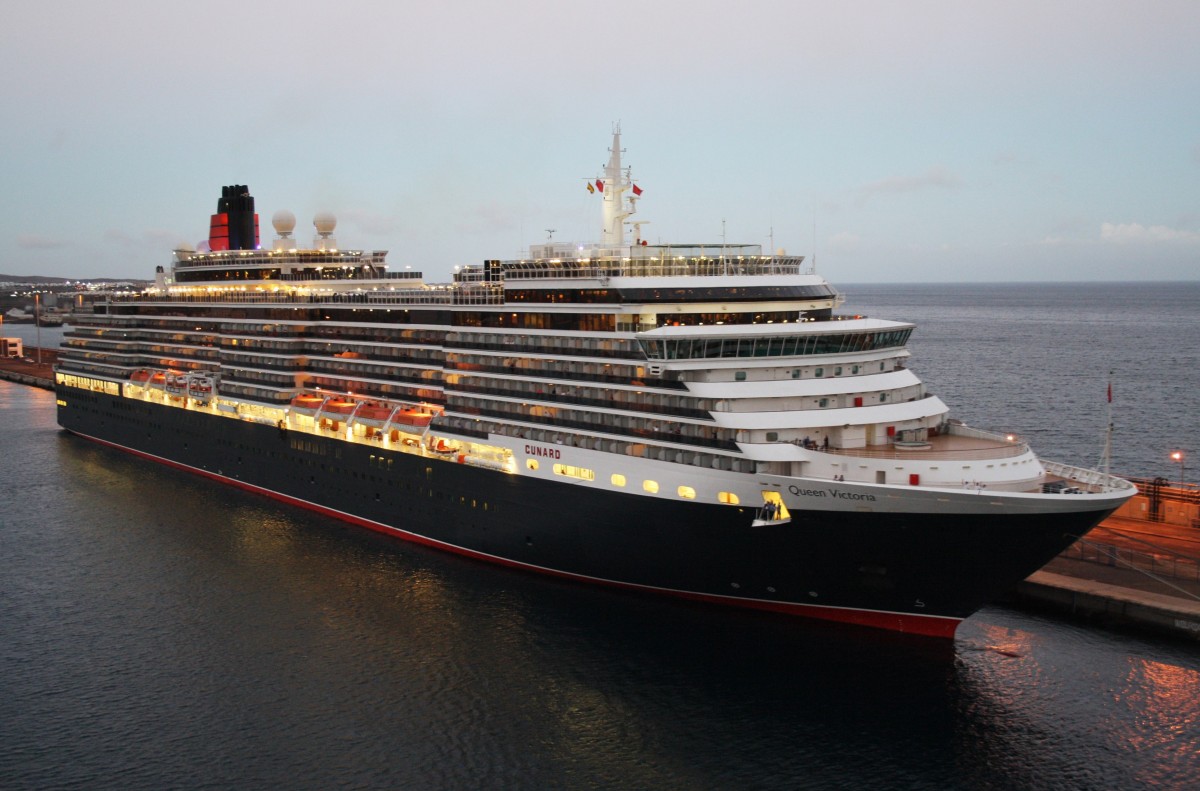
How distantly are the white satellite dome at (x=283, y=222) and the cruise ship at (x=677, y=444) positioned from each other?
13191 millimetres

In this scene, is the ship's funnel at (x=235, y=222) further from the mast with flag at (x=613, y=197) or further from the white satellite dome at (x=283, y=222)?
the mast with flag at (x=613, y=197)

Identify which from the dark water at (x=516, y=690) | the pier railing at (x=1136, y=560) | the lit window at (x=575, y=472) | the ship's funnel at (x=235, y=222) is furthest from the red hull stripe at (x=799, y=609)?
the ship's funnel at (x=235, y=222)

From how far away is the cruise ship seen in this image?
1093 inches

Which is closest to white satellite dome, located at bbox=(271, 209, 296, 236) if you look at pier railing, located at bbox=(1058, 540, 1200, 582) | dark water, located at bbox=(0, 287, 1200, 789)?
dark water, located at bbox=(0, 287, 1200, 789)

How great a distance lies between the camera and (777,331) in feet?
96.6

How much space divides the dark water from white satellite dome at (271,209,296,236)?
948 inches

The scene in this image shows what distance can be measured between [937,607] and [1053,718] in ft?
14.6

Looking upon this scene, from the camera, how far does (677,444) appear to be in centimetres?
3000

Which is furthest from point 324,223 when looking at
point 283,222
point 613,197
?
point 613,197

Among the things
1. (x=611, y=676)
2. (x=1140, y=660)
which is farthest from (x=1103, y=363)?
(x=611, y=676)

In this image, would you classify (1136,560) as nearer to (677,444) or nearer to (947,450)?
(947,450)

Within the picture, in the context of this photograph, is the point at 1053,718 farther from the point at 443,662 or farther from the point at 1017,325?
the point at 1017,325

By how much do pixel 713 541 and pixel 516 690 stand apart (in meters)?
7.70

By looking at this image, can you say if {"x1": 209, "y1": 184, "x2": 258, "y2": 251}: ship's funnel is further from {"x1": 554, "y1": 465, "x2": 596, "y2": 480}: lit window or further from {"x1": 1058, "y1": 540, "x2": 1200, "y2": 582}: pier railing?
{"x1": 1058, "y1": 540, "x2": 1200, "y2": 582}: pier railing
